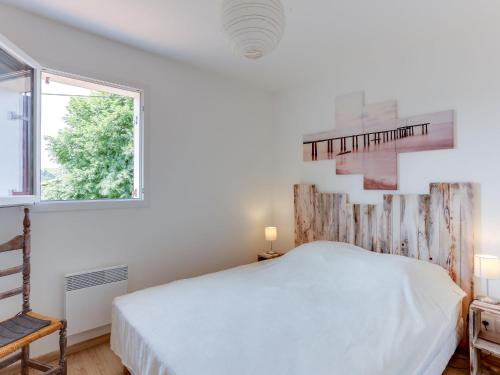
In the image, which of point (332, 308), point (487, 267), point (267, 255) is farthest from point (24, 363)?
point (487, 267)

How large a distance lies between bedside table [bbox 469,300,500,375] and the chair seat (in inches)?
104

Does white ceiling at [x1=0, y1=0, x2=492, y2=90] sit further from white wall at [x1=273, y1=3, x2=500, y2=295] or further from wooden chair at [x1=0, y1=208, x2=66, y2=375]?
wooden chair at [x1=0, y1=208, x2=66, y2=375]

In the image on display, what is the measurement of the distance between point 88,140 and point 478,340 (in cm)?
359

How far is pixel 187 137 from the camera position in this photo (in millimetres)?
2949

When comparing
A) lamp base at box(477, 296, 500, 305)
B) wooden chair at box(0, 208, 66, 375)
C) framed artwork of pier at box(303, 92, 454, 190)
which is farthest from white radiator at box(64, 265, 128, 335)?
lamp base at box(477, 296, 500, 305)

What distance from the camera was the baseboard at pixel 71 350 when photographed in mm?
1996

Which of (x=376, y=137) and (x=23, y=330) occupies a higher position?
(x=376, y=137)

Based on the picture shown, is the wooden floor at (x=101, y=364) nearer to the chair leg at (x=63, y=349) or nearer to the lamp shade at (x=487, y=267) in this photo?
the chair leg at (x=63, y=349)

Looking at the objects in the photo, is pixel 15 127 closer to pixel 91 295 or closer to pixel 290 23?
pixel 91 295

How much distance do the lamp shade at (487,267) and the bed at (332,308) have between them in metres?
0.19

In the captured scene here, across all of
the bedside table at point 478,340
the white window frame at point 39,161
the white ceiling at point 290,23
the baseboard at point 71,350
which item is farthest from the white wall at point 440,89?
the baseboard at point 71,350

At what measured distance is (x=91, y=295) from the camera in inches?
89.8

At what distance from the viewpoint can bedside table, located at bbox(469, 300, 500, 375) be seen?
6.06ft

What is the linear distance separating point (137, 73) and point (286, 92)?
179 centimetres
